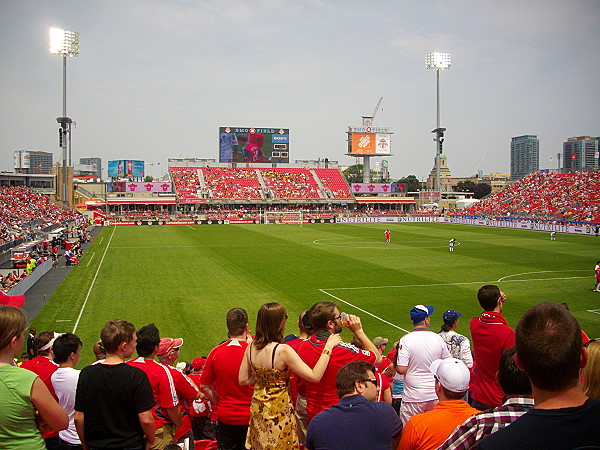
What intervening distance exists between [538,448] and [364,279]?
24.9 m

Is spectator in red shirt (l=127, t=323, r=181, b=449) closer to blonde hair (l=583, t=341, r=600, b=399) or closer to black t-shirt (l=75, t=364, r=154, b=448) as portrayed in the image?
black t-shirt (l=75, t=364, r=154, b=448)

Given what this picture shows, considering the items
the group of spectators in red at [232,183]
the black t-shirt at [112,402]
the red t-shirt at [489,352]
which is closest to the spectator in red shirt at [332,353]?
the black t-shirt at [112,402]

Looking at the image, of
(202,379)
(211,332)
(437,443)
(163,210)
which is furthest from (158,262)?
(163,210)

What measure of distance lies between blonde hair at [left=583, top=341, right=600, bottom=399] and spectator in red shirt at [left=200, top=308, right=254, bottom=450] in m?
3.18

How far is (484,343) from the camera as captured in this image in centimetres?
655

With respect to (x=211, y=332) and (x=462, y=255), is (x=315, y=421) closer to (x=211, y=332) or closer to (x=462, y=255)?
(x=211, y=332)

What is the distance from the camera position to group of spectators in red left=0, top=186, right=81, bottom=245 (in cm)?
4043

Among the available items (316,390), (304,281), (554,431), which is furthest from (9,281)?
(554,431)

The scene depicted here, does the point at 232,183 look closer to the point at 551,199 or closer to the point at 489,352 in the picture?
the point at 551,199

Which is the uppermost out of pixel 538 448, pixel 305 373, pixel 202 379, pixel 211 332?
pixel 538 448

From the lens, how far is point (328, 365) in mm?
5172

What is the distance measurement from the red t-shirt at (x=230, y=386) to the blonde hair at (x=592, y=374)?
3177mm

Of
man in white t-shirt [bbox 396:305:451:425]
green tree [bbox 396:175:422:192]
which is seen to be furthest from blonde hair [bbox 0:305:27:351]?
green tree [bbox 396:175:422:192]

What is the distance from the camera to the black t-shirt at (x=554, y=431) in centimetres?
246
